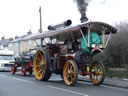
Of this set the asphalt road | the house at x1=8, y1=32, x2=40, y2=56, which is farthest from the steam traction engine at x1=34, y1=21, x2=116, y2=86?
the house at x1=8, y1=32, x2=40, y2=56

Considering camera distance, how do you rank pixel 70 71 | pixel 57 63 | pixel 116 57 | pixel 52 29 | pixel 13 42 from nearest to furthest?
pixel 70 71 < pixel 57 63 < pixel 52 29 < pixel 116 57 < pixel 13 42

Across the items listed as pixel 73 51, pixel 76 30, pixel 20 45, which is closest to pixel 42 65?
pixel 73 51

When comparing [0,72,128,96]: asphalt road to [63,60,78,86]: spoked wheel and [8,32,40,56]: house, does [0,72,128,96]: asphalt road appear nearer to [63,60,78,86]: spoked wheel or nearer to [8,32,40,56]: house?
[63,60,78,86]: spoked wheel

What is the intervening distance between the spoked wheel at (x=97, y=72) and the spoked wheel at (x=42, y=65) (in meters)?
2.48

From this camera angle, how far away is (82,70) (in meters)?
12.2

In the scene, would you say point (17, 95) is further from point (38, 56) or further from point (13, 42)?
point (13, 42)

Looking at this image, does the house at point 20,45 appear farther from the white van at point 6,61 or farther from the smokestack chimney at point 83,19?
the smokestack chimney at point 83,19

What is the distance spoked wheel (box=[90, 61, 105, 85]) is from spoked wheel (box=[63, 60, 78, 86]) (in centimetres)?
129

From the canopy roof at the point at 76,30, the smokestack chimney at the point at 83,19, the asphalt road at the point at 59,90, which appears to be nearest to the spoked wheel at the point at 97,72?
the asphalt road at the point at 59,90

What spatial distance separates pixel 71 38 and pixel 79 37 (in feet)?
1.65

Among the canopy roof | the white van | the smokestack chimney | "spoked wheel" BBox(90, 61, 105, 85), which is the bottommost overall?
"spoked wheel" BBox(90, 61, 105, 85)

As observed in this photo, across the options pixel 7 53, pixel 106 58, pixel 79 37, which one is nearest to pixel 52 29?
pixel 79 37

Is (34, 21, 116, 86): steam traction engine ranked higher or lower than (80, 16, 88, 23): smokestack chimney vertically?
lower

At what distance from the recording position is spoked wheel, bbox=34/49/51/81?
1329 cm
